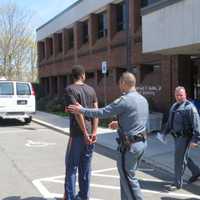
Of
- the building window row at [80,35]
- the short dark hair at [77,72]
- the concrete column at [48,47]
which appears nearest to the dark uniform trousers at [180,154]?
the short dark hair at [77,72]

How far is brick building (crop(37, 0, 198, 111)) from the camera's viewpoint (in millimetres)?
18719

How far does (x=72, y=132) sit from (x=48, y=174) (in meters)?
2.98

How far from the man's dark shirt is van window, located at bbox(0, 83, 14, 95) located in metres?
14.2

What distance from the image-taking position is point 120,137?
5695 mm

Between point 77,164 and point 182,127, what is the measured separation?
1891mm

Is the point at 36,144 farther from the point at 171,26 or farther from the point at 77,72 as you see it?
the point at 77,72

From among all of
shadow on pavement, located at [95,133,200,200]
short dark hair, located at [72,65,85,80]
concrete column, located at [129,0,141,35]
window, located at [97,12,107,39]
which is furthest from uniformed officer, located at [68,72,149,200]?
window, located at [97,12,107,39]

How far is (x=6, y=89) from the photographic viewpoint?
66.2ft

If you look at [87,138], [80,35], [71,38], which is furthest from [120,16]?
[87,138]

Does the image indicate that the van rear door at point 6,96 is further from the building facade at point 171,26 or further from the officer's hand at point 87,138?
the officer's hand at point 87,138

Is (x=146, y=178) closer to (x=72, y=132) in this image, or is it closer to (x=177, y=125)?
(x=177, y=125)

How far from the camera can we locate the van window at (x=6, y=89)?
65.9 ft

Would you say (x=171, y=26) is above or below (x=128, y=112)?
above

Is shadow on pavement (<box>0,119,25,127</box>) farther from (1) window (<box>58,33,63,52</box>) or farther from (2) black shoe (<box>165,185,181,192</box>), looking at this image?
(1) window (<box>58,33,63,52</box>)
